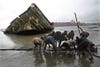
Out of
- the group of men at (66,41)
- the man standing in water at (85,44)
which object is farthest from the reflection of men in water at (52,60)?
the man standing in water at (85,44)

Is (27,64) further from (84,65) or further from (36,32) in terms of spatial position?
(36,32)

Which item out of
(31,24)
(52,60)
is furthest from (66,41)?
(31,24)

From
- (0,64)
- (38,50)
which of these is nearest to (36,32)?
(38,50)

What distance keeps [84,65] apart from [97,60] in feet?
4.13

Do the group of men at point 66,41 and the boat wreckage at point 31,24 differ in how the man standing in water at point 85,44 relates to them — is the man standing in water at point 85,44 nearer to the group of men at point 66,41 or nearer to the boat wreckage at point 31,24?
the group of men at point 66,41

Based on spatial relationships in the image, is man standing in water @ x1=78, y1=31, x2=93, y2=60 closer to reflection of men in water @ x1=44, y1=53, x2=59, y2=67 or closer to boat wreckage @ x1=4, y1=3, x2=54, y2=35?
reflection of men in water @ x1=44, y1=53, x2=59, y2=67

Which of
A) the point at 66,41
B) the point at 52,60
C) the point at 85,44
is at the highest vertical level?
the point at 66,41

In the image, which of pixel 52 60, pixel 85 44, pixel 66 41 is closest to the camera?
pixel 85 44

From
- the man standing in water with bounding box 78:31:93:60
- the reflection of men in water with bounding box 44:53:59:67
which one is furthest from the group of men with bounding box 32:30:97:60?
the reflection of men in water with bounding box 44:53:59:67

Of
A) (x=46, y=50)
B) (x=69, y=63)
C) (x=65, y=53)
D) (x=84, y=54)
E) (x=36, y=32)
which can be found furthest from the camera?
(x=36, y=32)

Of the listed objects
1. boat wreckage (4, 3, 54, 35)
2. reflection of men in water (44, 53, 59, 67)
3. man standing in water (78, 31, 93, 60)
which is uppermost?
boat wreckage (4, 3, 54, 35)

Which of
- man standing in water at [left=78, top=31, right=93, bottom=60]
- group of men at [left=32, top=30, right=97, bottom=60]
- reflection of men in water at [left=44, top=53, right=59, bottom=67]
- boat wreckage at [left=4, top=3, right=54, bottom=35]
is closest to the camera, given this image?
reflection of men in water at [left=44, top=53, right=59, bottom=67]

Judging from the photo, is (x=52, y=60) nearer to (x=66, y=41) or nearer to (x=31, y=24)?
(x=66, y=41)

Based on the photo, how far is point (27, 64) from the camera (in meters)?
12.4
